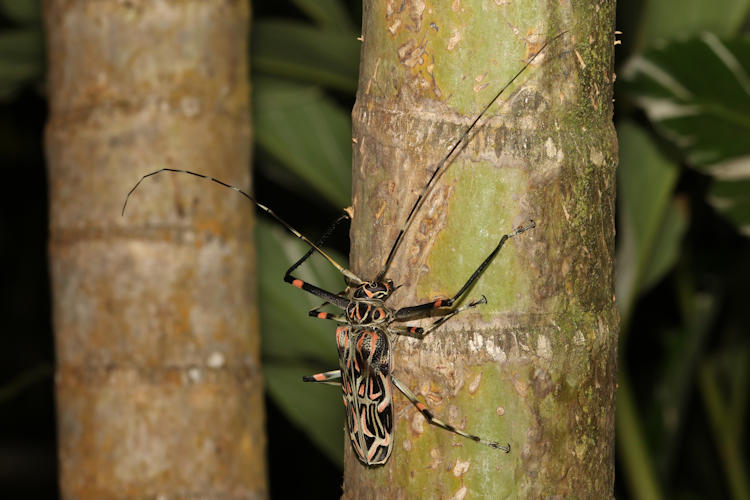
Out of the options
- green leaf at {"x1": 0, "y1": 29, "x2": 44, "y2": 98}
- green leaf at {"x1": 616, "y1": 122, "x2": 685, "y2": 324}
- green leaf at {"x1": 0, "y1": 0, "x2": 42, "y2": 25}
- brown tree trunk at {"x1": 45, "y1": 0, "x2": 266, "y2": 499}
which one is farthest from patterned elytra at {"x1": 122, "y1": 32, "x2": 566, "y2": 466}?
green leaf at {"x1": 0, "y1": 0, "x2": 42, "y2": 25}

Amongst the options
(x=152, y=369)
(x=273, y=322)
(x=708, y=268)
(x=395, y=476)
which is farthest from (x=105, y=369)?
(x=708, y=268)

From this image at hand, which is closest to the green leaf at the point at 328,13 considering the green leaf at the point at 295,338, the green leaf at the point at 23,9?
the green leaf at the point at 295,338

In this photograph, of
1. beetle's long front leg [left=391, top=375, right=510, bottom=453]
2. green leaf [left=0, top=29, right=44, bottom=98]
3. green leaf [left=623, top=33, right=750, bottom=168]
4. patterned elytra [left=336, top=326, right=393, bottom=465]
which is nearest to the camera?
beetle's long front leg [left=391, top=375, right=510, bottom=453]

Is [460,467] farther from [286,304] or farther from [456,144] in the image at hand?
[286,304]

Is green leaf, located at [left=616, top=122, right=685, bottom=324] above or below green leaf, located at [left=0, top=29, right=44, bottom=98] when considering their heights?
below

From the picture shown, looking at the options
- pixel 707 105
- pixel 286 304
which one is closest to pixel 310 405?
pixel 286 304

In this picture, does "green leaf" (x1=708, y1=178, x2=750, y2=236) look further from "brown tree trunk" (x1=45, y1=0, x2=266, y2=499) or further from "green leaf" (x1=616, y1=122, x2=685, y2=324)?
"brown tree trunk" (x1=45, y1=0, x2=266, y2=499)

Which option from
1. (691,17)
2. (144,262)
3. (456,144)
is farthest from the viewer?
(691,17)
